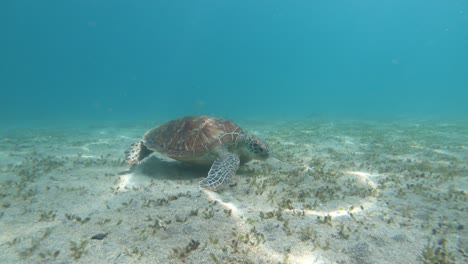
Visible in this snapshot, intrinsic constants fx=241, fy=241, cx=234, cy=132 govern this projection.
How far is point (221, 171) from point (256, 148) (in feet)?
4.07

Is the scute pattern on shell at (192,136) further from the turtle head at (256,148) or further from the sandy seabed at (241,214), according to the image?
the sandy seabed at (241,214)

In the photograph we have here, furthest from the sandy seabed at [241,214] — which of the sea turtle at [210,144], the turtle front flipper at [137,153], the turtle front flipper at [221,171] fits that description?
the sea turtle at [210,144]

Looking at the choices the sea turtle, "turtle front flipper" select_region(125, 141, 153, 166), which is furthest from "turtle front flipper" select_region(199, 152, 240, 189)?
"turtle front flipper" select_region(125, 141, 153, 166)

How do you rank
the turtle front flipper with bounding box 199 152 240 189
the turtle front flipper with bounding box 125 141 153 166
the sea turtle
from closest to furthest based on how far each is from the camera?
the turtle front flipper with bounding box 199 152 240 189 < the sea turtle < the turtle front flipper with bounding box 125 141 153 166

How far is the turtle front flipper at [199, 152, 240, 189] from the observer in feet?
17.0

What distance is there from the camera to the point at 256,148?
6.29 meters

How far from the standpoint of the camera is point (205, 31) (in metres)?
174

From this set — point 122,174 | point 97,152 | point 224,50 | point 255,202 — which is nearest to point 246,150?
point 255,202

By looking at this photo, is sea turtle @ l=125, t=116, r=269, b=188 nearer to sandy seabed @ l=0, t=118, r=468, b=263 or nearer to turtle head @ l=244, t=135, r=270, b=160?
turtle head @ l=244, t=135, r=270, b=160

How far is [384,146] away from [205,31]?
180881 mm

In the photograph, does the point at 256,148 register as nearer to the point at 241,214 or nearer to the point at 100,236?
the point at 241,214

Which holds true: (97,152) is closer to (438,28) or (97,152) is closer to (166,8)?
(166,8)

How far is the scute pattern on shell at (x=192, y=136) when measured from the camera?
20.6ft

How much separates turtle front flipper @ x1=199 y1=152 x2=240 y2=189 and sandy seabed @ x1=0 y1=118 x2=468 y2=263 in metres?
0.21
